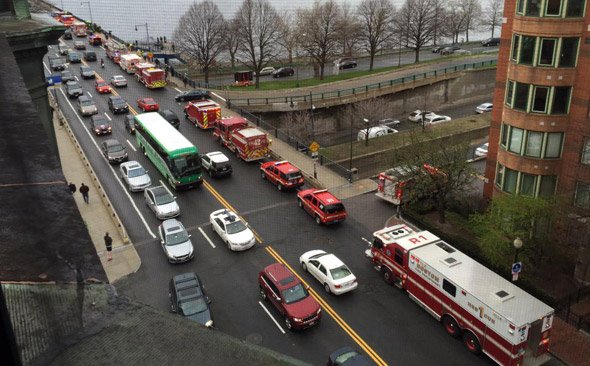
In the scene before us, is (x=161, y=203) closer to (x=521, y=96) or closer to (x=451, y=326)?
(x=451, y=326)

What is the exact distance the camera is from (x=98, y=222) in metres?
17.4

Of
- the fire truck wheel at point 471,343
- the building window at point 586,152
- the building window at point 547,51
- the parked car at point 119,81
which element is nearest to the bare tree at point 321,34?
the parked car at point 119,81

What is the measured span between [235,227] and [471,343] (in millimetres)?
7523

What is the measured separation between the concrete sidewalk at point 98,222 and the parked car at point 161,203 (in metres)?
1.37

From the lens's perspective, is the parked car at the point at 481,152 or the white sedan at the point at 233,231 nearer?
the white sedan at the point at 233,231

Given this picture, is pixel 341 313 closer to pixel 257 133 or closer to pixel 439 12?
pixel 257 133

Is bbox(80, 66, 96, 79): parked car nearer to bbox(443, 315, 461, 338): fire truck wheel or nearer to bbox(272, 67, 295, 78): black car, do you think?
bbox(272, 67, 295, 78): black car

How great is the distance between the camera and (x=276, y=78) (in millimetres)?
45250

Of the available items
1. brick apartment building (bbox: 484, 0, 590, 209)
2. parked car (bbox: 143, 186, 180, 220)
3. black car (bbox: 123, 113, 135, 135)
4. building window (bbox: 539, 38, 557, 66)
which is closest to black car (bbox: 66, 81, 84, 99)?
black car (bbox: 123, 113, 135, 135)

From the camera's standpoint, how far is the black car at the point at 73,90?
31117mm

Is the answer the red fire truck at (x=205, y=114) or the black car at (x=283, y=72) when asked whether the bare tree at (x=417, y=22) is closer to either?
the black car at (x=283, y=72)

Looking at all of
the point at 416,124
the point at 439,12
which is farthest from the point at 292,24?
the point at 416,124

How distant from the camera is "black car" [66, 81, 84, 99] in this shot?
31117 millimetres

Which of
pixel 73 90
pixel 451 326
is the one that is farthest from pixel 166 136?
pixel 73 90
